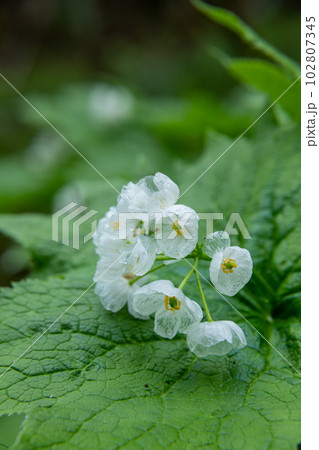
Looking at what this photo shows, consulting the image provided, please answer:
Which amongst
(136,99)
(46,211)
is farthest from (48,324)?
(136,99)

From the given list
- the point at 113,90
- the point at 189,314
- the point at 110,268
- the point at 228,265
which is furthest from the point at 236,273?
the point at 113,90

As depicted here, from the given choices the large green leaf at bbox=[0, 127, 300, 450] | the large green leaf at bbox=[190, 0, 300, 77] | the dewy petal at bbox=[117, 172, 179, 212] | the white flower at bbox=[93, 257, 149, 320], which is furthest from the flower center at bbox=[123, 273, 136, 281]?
the large green leaf at bbox=[190, 0, 300, 77]

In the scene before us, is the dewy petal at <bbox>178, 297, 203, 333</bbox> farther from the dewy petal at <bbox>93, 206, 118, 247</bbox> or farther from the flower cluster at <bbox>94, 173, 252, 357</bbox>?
the dewy petal at <bbox>93, 206, 118, 247</bbox>

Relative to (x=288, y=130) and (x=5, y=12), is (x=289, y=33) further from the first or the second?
(x=288, y=130)

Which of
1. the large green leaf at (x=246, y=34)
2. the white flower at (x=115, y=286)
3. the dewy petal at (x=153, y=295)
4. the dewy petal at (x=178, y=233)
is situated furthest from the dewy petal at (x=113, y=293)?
the large green leaf at (x=246, y=34)

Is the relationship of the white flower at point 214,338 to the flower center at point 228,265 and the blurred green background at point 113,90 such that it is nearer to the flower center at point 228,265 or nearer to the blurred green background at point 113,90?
the flower center at point 228,265

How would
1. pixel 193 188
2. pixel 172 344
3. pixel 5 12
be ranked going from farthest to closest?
pixel 5 12 < pixel 193 188 < pixel 172 344
